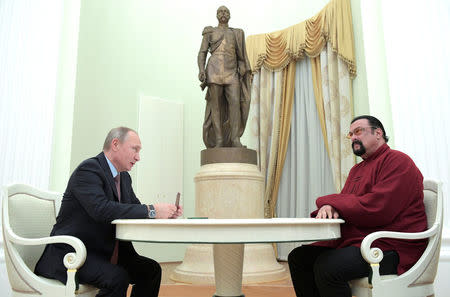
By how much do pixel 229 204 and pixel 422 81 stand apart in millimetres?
2200

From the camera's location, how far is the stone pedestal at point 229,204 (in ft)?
13.2

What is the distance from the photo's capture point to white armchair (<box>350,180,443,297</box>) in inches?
64.2

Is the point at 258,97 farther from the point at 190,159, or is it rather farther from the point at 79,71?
the point at 79,71

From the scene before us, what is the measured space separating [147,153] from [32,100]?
2.25 meters

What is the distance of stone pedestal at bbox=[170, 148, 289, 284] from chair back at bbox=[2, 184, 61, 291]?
2094mm

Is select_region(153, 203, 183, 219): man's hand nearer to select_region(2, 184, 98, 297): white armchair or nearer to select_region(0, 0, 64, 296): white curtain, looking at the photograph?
select_region(2, 184, 98, 297): white armchair

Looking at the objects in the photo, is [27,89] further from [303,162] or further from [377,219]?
[303,162]

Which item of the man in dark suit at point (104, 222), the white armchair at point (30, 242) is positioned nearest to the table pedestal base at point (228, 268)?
the man in dark suit at point (104, 222)

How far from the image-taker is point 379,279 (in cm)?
163

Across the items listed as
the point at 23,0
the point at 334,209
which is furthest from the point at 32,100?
the point at 334,209

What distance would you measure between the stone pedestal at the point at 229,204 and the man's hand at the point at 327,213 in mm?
2204

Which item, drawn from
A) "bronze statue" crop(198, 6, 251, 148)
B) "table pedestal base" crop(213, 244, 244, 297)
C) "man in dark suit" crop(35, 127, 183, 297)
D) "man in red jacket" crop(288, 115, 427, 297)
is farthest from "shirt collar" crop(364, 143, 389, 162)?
"bronze statue" crop(198, 6, 251, 148)

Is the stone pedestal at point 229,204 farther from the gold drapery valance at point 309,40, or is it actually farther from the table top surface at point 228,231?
the table top surface at point 228,231

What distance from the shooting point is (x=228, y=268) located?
6.95 feet
